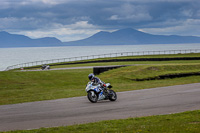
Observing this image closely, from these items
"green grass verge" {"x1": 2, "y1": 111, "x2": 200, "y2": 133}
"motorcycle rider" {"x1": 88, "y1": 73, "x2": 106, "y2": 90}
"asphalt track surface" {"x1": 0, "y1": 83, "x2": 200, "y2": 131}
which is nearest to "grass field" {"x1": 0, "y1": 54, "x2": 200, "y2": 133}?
"green grass verge" {"x1": 2, "y1": 111, "x2": 200, "y2": 133}

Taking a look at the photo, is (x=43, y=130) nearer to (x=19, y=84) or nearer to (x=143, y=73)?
(x=19, y=84)

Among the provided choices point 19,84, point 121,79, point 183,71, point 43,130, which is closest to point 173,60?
point 183,71

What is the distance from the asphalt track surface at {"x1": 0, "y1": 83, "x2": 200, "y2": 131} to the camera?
12319 millimetres

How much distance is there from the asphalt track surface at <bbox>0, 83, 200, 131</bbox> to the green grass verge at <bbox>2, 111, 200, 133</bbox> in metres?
1.10

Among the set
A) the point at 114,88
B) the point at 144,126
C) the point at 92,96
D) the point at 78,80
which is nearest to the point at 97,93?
the point at 92,96

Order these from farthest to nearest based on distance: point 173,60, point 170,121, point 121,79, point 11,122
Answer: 1. point 173,60
2. point 121,79
3. point 11,122
4. point 170,121

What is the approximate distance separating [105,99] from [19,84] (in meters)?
14.1

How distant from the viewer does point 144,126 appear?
10.4 m

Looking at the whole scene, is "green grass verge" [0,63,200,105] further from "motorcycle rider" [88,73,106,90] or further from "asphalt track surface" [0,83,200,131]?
"motorcycle rider" [88,73,106,90]

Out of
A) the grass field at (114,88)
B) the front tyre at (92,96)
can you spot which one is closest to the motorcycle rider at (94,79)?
the front tyre at (92,96)

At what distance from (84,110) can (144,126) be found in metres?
5.10

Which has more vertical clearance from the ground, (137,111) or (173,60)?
(173,60)

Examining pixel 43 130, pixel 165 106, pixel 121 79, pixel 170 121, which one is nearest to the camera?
pixel 43 130

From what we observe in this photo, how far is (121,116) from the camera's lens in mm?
13117
